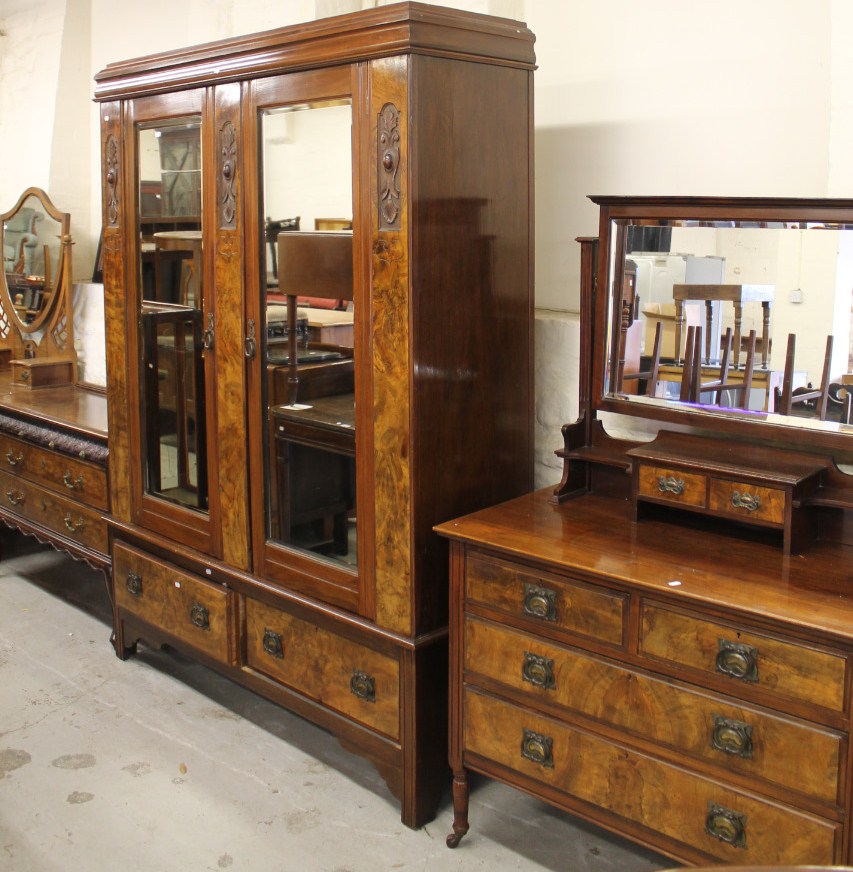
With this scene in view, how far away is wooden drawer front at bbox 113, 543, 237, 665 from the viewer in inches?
134

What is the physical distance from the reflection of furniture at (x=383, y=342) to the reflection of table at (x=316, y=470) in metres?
0.05

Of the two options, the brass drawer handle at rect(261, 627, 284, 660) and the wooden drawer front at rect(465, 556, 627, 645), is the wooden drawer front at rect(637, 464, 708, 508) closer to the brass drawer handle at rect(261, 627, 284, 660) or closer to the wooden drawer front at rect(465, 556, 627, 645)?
the wooden drawer front at rect(465, 556, 627, 645)

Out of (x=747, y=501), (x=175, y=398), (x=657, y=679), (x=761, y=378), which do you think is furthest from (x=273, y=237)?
(x=657, y=679)

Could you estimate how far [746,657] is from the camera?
216cm

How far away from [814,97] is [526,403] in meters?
1.07

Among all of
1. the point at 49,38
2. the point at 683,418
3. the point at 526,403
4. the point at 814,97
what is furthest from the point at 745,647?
the point at 49,38

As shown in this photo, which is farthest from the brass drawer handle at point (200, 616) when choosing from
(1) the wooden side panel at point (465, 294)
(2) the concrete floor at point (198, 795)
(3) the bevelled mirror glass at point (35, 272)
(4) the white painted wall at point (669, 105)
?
(3) the bevelled mirror glass at point (35, 272)

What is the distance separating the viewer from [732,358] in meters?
2.63

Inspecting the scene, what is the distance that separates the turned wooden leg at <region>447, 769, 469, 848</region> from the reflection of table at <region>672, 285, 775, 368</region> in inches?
47.7

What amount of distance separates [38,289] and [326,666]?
2868mm

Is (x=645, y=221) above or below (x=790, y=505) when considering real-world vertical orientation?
above

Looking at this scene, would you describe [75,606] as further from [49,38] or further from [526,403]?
[49,38]

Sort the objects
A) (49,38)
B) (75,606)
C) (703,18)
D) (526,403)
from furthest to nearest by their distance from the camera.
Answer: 1. (49,38)
2. (75,606)
3. (526,403)
4. (703,18)

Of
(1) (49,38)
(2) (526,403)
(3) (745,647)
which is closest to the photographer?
(3) (745,647)
